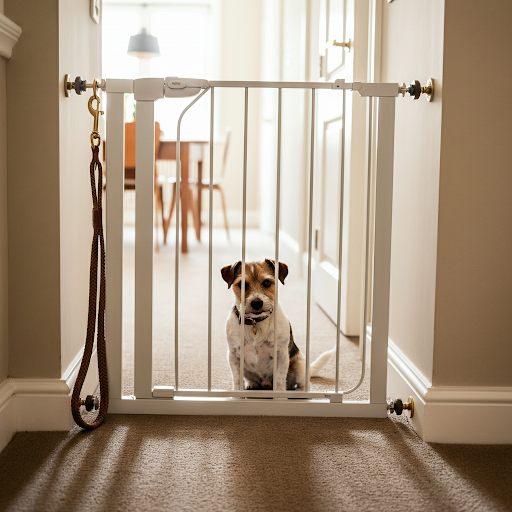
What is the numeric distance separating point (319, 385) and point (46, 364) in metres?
0.77

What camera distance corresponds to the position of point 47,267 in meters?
1.41

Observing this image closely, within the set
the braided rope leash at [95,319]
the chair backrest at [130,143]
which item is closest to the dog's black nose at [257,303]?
the braided rope leash at [95,319]

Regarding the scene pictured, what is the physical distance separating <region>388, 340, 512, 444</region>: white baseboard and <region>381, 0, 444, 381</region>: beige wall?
66mm

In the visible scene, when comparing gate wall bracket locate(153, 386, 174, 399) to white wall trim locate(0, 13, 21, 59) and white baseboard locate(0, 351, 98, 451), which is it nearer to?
white baseboard locate(0, 351, 98, 451)

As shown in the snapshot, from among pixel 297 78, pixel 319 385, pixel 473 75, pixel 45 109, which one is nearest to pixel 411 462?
pixel 319 385

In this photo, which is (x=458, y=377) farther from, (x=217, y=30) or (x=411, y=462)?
(x=217, y=30)

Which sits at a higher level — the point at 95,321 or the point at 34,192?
the point at 34,192

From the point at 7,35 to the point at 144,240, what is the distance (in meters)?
0.52

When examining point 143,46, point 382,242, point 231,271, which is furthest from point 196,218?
point 382,242

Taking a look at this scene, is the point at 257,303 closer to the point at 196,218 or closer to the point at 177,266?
the point at 177,266

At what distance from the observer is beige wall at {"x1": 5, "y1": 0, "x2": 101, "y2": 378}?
1.36 m

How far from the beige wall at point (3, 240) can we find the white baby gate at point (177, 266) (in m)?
0.22

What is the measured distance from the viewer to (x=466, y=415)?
1397 mm

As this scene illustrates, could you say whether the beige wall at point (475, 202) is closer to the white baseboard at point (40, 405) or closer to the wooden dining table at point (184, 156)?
the white baseboard at point (40, 405)
